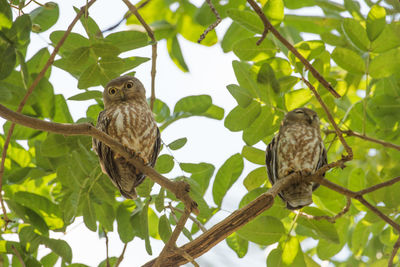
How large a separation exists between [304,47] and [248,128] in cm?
67

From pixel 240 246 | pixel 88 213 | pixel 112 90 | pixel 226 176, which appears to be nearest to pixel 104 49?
pixel 112 90

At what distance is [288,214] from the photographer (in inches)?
136

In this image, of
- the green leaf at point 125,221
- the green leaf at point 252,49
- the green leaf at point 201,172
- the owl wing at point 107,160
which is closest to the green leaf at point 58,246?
the green leaf at point 125,221

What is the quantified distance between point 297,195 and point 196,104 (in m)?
0.97

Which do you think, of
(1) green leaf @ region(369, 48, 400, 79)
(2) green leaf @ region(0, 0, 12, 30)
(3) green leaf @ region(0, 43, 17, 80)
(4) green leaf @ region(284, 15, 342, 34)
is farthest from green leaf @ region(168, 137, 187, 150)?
(4) green leaf @ region(284, 15, 342, 34)

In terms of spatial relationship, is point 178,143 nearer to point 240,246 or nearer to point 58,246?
point 240,246

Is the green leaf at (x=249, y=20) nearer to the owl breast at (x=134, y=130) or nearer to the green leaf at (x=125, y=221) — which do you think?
the owl breast at (x=134, y=130)

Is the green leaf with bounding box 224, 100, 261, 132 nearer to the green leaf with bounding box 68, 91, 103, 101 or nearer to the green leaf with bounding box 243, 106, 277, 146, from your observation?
the green leaf with bounding box 243, 106, 277, 146

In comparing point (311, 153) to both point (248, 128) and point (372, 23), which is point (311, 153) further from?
point (372, 23)

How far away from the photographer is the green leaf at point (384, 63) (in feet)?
11.1

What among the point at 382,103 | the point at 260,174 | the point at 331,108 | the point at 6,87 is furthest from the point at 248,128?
the point at 6,87

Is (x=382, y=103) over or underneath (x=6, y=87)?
underneath

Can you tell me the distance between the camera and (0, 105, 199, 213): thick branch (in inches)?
85.0

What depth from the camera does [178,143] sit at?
322 centimetres
